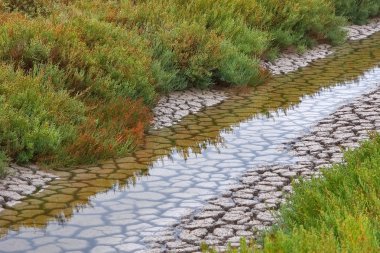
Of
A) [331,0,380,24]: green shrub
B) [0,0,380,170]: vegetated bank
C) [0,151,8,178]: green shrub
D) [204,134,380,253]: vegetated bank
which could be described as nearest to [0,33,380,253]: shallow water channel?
[0,0,380,170]: vegetated bank

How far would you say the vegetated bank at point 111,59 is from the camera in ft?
31.0

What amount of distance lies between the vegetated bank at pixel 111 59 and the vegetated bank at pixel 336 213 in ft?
10.8

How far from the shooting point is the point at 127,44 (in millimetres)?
11984

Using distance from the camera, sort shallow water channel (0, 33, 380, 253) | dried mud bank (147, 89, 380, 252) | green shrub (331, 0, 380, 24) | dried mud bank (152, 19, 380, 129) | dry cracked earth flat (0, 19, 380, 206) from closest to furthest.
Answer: dried mud bank (147, 89, 380, 252) < shallow water channel (0, 33, 380, 253) < dry cracked earth flat (0, 19, 380, 206) < dried mud bank (152, 19, 380, 129) < green shrub (331, 0, 380, 24)

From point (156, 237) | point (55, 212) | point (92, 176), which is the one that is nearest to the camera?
point (156, 237)

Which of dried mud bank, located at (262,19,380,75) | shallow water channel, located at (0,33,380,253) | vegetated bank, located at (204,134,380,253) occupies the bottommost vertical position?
dried mud bank, located at (262,19,380,75)

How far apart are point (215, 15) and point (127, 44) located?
9.11 ft

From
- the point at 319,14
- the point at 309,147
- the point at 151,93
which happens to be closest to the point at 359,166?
the point at 309,147

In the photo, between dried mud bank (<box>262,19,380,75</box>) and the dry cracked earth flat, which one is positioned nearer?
the dry cracked earth flat

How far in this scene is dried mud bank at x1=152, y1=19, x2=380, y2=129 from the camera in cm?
1141

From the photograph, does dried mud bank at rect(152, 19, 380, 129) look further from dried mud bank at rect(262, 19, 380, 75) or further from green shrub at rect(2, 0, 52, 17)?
green shrub at rect(2, 0, 52, 17)

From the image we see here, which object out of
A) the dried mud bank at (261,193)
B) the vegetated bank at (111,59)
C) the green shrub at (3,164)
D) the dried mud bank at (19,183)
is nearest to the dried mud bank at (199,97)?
the vegetated bank at (111,59)

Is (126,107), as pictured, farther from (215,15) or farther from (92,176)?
(215,15)

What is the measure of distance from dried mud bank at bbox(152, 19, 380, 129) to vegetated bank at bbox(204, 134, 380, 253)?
4.01 metres
